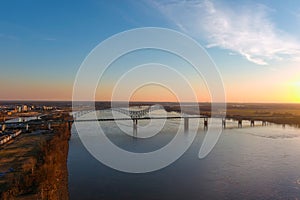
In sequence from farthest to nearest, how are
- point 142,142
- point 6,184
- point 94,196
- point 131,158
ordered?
1. point 142,142
2. point 131,158
3. point 6,184
4. point 94,196

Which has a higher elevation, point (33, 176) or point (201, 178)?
point (33, 176)

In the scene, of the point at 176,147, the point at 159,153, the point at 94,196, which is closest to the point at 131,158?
the point at 159,153

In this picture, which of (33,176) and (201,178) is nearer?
(33,176)

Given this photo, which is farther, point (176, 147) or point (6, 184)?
point (176, 147)

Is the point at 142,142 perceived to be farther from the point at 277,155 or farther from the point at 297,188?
the point at 297,188

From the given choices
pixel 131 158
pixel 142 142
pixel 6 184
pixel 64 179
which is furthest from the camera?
pixel 142 142

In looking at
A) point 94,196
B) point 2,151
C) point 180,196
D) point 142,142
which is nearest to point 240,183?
point 180,196

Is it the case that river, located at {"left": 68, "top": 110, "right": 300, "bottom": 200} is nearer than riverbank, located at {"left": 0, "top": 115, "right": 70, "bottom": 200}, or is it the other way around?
riverbank, located at {"left": 0, "top": 115, "right": 70, "bottom": 200}

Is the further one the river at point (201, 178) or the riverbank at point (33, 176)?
the river at point (201, 178)

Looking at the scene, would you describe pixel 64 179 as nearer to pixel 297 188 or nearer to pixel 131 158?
pixel 131 158
